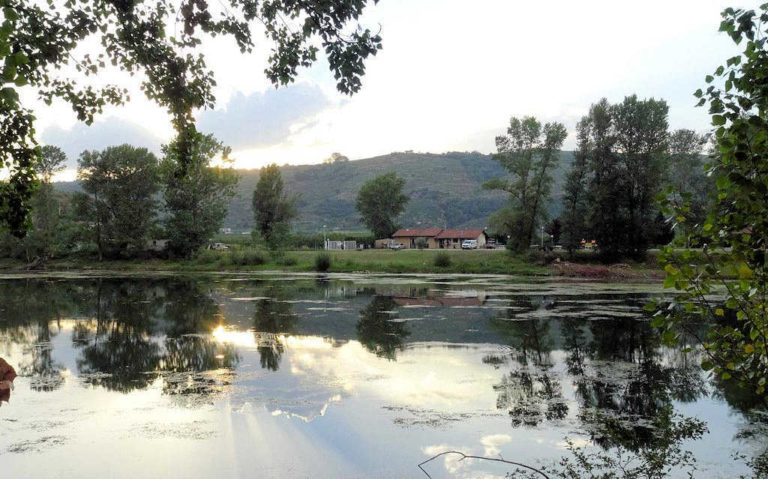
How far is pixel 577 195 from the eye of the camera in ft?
195

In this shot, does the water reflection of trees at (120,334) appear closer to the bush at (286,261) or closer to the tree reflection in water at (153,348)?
the tree reflection in water at (153,348)

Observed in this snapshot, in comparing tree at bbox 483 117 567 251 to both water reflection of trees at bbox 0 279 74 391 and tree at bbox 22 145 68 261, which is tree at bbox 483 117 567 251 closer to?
water reflection of trees at bbox 0 279 74 391

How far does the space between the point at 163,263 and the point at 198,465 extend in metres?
64.1

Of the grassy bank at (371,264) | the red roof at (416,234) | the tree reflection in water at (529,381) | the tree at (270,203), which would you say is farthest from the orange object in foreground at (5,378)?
the red roof at (416,234)

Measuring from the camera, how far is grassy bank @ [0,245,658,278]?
50.1 metres

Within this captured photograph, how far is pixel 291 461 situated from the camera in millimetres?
7465

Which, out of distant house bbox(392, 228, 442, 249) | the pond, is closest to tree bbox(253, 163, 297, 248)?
distant house bbox(392, 228, 442, 249)

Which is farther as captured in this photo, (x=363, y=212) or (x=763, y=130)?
(x=363, y=212)

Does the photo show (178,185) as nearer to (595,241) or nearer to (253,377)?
(595,241)

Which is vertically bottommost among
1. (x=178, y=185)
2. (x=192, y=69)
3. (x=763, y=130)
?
(x=763, y=130)

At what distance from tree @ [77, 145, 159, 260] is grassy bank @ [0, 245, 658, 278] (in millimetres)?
2929

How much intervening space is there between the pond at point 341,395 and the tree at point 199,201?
142 feet

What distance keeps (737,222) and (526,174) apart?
5867 centimetres

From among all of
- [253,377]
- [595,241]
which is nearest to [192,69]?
[253,377]
